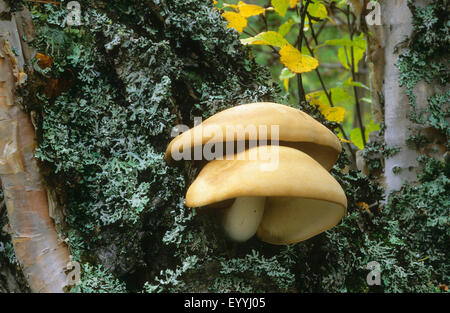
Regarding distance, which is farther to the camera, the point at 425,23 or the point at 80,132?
the point at 425,23

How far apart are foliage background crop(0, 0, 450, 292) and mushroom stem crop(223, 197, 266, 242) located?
5 centimetres

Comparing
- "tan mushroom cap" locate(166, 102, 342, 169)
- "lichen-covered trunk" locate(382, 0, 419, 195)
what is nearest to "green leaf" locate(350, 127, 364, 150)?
"lichen-covered trunk" locate(382, 0, 419, 195)

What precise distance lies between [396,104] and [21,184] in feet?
6.38

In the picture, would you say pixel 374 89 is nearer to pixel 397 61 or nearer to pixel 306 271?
pixel 397 61

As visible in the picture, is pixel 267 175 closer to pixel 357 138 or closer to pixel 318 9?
pixel 318 9

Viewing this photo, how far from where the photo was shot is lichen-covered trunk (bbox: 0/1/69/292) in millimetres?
1293

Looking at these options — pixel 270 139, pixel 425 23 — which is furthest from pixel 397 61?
pixel 270 139

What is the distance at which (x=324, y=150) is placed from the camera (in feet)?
4.66

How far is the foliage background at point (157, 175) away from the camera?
1354 mm

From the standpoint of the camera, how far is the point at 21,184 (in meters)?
1.31

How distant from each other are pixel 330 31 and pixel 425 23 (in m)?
3.16
